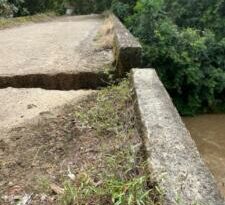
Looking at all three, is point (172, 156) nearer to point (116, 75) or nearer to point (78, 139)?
point (78, 139)

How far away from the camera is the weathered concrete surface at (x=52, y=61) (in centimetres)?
475

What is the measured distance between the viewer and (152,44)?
9.13 meters

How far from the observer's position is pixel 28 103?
12.8ft

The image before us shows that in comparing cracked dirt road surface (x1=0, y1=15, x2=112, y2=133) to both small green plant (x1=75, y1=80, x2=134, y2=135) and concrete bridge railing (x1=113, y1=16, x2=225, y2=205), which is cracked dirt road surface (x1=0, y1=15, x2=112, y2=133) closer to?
small green plant (x1=75, y1=80, x2=134, y2=135)

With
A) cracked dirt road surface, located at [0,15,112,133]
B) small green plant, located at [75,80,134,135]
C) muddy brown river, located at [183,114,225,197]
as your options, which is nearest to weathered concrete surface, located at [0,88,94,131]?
cracked dirt road surface, located at [0,15,112,133]

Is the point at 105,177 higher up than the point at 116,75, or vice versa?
the point at 105,177

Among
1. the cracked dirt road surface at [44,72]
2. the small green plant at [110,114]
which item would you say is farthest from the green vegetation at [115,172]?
the cracked dirt road surface at [44,72]

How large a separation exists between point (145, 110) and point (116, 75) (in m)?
1.66

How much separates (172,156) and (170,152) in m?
0.04

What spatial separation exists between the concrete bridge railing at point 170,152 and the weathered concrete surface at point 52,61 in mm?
1082

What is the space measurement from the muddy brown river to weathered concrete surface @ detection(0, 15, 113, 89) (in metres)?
2.25

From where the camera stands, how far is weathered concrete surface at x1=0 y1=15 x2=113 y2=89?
4754mm

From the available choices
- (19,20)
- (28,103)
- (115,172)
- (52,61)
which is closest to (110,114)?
(28,103)

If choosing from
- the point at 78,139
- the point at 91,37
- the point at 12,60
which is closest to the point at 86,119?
the point at 78,139
